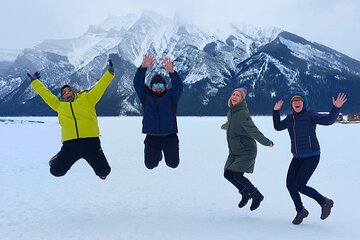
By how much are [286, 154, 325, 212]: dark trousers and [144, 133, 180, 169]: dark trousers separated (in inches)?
88.8

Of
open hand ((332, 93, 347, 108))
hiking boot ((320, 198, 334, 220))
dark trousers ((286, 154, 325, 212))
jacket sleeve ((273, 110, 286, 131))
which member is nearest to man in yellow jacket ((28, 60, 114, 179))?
jacket sleeve ((273, 110, 286, 131))

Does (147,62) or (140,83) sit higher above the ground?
(147,62)

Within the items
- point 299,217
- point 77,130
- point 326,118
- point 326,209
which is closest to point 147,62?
point 77,130

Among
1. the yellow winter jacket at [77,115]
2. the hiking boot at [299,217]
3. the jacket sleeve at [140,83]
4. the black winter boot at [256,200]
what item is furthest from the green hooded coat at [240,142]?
the yellow winter jacket at [77,115]

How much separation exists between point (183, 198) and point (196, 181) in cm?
199

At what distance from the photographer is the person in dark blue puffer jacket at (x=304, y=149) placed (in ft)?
21.0

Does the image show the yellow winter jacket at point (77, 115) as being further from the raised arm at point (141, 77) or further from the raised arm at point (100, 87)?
the raised arm at point (141, 77)

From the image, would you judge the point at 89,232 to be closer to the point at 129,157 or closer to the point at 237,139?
the point at 237,139

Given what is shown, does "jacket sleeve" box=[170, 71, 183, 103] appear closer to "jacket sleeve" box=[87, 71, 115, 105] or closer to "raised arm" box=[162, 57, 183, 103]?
"raised arm" box=[162, 57, 183, 103]

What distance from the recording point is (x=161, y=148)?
306 inches

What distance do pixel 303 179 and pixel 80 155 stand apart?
149 inches

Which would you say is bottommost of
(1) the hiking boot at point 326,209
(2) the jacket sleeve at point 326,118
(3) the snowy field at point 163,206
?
(3) the snowy field at point 163,206

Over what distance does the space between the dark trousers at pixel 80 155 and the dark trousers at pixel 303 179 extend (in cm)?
321

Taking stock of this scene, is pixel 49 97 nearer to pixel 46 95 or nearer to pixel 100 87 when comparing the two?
pixel 46 95
